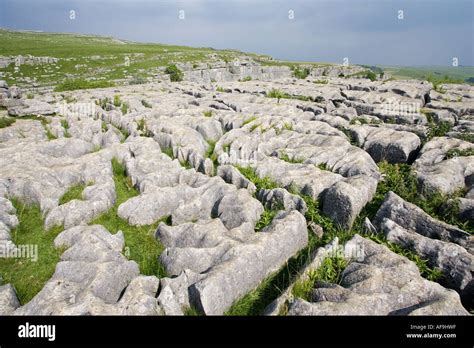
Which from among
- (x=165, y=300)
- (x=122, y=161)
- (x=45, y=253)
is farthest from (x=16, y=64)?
(x=165, y=300)

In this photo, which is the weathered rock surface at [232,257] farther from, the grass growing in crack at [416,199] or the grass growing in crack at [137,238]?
the grass growing in crack at [416,199]

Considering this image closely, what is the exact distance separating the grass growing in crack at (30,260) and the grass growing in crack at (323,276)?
33.2 ft

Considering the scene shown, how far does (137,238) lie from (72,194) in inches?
234

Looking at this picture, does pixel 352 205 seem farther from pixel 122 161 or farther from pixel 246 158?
pixel 122 161

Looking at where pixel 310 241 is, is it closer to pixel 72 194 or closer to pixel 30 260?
pixel 30 260

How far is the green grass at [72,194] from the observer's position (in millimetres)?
18036

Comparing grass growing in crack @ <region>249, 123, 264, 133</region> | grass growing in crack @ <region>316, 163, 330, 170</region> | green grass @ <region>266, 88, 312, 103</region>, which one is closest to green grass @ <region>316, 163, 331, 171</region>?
grass growing in crack @ <region>316, 163, 330, 170</region>

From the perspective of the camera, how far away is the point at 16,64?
98.8 m

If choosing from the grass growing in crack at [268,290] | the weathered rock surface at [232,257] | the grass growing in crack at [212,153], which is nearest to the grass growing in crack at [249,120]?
the grass growing in crack at [212,153]

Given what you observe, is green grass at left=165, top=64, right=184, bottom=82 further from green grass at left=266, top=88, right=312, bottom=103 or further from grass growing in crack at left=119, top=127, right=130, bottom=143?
grass growing in crack at left=119, top=127, right=130, bottom=143

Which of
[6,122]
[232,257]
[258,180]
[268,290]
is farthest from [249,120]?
[6,122]

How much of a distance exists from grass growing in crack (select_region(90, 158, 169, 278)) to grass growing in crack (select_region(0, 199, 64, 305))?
243 cm
